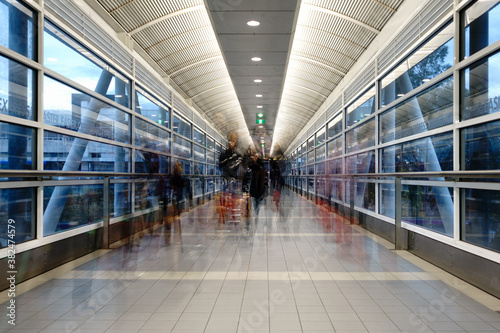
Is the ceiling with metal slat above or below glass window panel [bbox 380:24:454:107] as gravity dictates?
above

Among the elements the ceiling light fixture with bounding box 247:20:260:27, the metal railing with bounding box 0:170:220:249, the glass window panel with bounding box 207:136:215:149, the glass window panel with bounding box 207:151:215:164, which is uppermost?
the ceiling light fixture with bounding box 247:20:260:27

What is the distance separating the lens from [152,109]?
420 inches

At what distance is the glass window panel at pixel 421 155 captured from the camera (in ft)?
17.6

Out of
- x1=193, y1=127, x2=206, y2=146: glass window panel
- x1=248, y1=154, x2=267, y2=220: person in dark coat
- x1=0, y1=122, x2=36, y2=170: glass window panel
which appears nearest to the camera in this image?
x1=0, y1=122, x2=36, y2=170: glass window panel

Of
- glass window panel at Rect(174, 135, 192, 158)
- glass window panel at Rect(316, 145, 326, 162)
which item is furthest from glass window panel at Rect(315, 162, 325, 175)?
glass window panel at Rect(174, 135, 192, 158)

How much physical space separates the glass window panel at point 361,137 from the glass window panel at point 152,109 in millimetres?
5316

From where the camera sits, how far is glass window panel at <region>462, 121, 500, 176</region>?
13.6ft

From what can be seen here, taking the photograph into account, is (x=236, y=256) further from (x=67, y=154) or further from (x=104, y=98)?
(x=104, y=98)

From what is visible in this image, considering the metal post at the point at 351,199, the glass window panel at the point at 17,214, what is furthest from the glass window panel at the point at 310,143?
the glass window panel at the point at 17,214

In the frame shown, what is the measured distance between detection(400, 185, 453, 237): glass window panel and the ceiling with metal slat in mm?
3583

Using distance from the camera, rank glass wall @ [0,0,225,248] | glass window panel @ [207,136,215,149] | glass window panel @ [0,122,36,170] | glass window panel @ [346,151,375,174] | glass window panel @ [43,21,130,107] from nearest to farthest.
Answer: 1. glass window panel @ [0,122,36,170]
2. glass wall @ [0,0,225,248]
3. glass window panel @ [43,21,130,107]
4. glass window panel @ [346,151,375,174]
5. glass window panel @ [207,136,215,149]

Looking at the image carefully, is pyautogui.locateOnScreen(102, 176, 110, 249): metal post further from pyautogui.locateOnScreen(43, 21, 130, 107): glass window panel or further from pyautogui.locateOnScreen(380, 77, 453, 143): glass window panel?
pyautogui.locateOnScreen(380, 77, 453, 143): glass window panel

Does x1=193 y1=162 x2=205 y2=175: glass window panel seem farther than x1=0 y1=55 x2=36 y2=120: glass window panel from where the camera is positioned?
Yes

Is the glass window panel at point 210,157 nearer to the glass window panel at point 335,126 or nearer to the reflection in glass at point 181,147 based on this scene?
the reflection in glass at point 181,147
